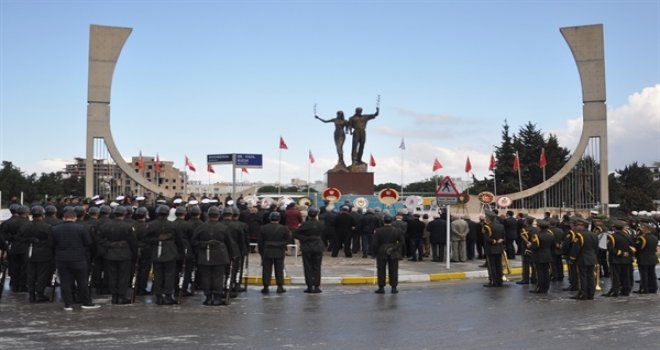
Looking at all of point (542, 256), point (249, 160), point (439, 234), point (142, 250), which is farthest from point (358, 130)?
point (142, 250)

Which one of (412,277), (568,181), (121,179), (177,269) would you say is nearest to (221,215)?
(177,269)

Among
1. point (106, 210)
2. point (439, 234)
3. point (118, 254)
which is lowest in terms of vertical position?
point (118, 254)

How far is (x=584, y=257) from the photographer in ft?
42.9

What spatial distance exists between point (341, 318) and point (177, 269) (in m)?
4.03

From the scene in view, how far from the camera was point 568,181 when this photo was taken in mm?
38406

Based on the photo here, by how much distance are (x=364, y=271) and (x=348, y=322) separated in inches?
270

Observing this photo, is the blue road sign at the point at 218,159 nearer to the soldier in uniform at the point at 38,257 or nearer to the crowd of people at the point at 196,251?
the crowd of people at the point at 196,251

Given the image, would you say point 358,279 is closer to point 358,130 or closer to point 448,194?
point 448,194

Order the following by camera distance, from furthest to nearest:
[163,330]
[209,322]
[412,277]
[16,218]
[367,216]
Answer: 1. [367,216]
2. [412,277]
3. [16,218]
4. [209,322]
5. [163,330]

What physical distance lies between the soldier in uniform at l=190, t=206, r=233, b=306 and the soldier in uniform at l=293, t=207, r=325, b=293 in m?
2.15

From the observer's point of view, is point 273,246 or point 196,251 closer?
point 196,251

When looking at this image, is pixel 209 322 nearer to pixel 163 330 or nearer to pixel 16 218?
pixel 163 330

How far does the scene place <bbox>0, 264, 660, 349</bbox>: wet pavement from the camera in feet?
27.2

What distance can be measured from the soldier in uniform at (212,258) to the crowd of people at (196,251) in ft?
0.06
